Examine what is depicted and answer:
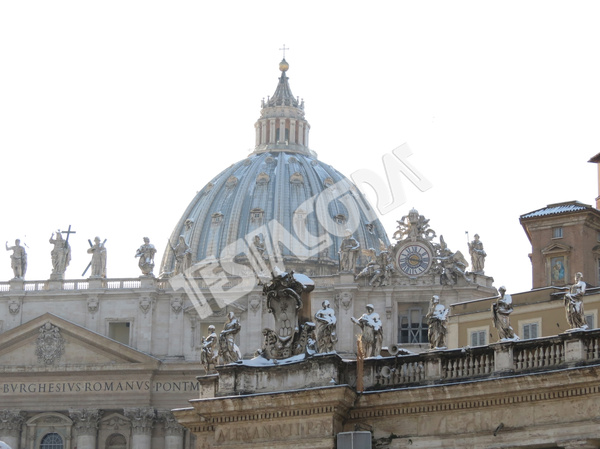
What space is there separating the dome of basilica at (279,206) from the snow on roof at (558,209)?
3257 inches

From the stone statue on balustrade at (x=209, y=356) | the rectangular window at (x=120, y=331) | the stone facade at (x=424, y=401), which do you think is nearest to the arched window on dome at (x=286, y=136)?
the rectangular window at (x=120, y=331)

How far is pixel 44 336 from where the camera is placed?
96.1m

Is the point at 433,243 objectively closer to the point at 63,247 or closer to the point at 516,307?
the point at 63,247

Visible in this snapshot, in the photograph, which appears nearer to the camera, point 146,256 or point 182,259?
point 146,256

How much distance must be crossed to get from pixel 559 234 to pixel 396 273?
38.4 metres

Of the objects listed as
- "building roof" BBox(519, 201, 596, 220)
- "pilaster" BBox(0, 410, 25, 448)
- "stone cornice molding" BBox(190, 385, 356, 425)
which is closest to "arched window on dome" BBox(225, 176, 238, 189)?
"pilaster" BBox(0, 410, 25, 448)

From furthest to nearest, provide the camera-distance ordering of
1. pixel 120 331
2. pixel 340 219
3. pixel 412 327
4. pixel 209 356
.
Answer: pixel 340 219 < pixel 120 331 < pixel 412 327 < pixel 209 356

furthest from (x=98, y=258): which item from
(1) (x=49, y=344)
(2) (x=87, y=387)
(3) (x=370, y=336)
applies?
(3) (x=370, y=336)

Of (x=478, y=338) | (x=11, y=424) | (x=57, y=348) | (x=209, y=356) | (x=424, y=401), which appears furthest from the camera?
(x=57, y=348)

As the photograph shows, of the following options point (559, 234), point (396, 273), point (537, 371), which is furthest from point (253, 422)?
point (396, 273)

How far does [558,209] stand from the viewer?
55.7 m

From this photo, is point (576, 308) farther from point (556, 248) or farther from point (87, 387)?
point (87, 387)

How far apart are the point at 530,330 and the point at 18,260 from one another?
198ft

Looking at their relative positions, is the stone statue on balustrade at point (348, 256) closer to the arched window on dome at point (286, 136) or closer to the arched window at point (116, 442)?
the arched window at point (116, 442)
